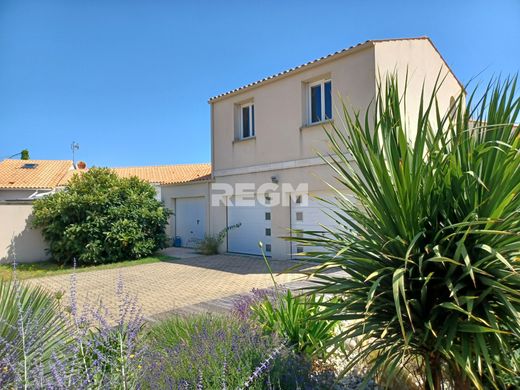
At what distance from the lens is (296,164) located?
42.6 feet

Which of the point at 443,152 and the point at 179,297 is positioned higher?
the point at 443,152

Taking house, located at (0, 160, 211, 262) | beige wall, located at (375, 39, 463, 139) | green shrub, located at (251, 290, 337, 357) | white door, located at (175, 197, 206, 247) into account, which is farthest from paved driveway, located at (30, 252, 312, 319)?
beige wall, located at (375, 39, 463, 139)

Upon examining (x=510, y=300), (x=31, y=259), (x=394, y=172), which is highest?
(x=394, y=172)

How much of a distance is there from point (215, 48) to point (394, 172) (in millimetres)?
9908

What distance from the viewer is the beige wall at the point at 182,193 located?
56.3 feet

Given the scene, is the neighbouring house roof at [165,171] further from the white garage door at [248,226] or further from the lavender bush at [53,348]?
the lavender bush at [53,348]

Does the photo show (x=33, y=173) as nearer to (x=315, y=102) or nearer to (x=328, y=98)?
(x=315, y=102)

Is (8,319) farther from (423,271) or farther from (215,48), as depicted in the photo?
(215,48)

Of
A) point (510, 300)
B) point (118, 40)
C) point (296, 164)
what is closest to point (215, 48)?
point (118, 40)

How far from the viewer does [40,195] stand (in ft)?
63.4

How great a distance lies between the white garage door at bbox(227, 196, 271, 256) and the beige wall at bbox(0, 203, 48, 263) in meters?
9.02

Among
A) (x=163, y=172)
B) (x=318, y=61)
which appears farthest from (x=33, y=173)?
(x=318, y=61)

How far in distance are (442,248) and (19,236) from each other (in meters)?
18.1

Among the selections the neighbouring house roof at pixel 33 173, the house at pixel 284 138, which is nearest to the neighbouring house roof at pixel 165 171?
the neighbouring house roof at pixel 33 173
